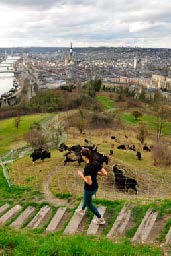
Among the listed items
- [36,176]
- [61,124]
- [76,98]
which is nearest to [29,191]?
[36,176]

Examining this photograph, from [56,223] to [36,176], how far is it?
8204 mm

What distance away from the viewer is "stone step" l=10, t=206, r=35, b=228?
10832 mm

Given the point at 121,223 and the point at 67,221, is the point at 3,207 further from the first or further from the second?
the point at 121,223

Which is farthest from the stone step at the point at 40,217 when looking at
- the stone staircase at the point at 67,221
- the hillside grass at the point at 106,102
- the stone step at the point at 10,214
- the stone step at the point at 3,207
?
the hillside grass at the point at 106,102

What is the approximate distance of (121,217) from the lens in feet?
33.8

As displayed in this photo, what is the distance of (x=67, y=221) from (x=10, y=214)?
225 cm

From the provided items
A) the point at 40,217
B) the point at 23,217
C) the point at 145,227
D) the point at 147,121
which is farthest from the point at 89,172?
the point at 147,121

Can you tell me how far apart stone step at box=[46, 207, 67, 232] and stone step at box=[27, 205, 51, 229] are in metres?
0.39

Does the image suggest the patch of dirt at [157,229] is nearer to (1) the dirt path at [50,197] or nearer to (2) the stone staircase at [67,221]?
(2) the stone staircase at [67,221]

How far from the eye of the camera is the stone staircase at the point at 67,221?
924cm

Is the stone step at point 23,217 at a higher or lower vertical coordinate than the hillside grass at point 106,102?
higher

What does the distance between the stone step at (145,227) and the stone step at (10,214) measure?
13.8 ft

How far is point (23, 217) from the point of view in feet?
37.3

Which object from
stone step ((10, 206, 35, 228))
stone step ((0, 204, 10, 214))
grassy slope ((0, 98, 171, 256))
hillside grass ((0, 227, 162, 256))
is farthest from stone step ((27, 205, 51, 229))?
hillside grass ((0, 227, 162, 256))
